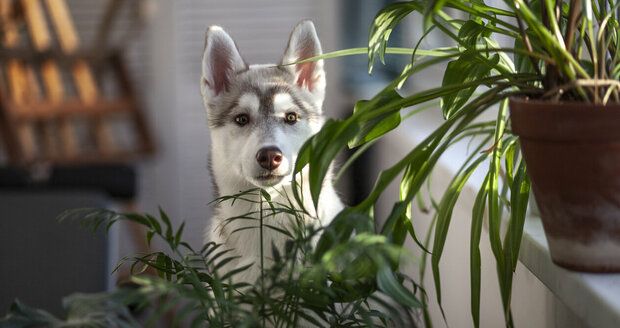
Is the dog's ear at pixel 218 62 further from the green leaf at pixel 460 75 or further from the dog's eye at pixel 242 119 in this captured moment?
the green leaf at pixel 460 75

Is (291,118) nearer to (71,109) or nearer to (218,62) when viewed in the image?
(218,62)

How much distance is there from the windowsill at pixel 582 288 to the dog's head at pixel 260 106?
13.3 inches

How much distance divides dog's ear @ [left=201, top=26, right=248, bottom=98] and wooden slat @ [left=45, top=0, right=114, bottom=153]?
7.23 feet

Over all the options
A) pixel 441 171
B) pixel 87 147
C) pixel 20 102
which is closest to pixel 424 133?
pixel 441 171

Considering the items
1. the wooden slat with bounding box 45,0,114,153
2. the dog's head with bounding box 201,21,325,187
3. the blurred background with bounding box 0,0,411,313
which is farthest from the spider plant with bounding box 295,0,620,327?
the wooden slat with bounding box 45,0,114,153

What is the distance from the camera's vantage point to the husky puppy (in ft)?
3.79

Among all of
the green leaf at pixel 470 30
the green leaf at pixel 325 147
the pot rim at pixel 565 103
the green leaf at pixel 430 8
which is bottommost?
the green leaf at pixel 325 147

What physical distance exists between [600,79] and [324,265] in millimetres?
426

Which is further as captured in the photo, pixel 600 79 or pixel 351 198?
pixel 351 198

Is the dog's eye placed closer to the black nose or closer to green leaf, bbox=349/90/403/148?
the black nose

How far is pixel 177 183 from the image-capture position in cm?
399

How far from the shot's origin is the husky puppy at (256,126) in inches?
45.5

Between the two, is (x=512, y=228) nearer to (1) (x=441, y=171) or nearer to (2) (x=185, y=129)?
(1) (x=441, y=171)

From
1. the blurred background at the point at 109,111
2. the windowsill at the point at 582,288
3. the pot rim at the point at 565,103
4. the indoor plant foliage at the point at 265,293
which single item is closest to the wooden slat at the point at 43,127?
the blurred background at the point at 109,111
